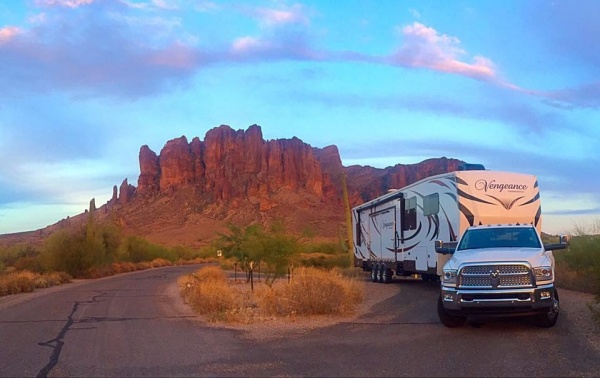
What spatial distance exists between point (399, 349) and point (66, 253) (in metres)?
41.4

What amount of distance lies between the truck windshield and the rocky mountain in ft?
284

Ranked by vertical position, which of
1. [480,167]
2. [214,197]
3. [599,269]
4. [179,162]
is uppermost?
[179,162]

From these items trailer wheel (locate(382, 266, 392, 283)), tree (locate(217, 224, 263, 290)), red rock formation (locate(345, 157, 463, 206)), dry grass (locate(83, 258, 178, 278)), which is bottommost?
trailer wheel (locate(382, 266, 392, 283))

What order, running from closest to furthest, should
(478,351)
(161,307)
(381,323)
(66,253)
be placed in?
(478,351)
(381,323)
(161,307)
(66,253)

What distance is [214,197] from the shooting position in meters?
119

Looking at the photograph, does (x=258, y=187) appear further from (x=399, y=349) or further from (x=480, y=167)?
(x=399, y=349)

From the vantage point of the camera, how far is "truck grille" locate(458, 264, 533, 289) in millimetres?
12742

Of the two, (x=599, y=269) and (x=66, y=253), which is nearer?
(x=599, y=269)

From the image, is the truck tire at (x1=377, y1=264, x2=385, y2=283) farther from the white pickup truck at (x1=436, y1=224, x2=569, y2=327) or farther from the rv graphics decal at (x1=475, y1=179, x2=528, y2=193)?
the white pickup truck at (x1=436, y1=224, x2=569, y2=327)

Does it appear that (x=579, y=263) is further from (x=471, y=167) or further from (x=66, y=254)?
(x=66, y=254)

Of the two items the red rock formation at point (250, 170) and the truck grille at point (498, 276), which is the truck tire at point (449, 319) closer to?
the truck grille at point (498, 276)

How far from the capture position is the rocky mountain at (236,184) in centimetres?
10794

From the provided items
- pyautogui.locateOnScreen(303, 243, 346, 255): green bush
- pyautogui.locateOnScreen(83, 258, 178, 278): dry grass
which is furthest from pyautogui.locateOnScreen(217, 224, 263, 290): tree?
pyautogui.locateOnScreen(303, 243, 346, 255): green bush

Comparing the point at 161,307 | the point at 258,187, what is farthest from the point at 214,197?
the point at 161,307
